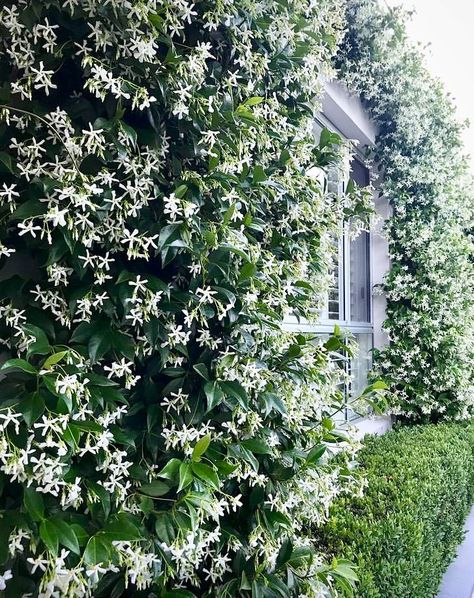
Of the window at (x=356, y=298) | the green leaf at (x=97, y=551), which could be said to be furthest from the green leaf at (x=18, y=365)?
the window at (x=356, y=298)

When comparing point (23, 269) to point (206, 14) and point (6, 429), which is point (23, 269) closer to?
point (6, 429)

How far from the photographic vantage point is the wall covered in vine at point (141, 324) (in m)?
1.22

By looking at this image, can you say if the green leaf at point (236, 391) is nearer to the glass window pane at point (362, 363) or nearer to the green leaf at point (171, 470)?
the green leaf at point (171, 470)

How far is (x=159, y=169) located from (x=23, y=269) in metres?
0.54

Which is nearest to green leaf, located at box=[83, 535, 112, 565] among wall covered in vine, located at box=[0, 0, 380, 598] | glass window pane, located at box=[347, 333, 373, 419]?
wall covered in vine, located at box=[0, 0, 380, 598]

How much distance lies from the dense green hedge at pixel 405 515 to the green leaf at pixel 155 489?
41.8 inches

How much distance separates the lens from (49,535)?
1.11 metres

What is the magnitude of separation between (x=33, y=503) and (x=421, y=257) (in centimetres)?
500

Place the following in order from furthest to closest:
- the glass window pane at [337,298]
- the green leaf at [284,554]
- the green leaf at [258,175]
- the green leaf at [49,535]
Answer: the glass window pane at [337,298] → the green leaf at [258,175] → the green leaf at [284,554] → the green leaf at [49,535]

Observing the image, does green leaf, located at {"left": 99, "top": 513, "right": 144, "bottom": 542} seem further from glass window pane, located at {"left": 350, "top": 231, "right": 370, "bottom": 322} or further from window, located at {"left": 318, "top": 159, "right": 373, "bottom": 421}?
glass window pane, located at {"left": 350, "top": 231, "right": 370, "bottom": 322}

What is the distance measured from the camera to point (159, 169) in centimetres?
157

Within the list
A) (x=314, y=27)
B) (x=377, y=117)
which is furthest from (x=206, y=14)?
(x=377, y=117)

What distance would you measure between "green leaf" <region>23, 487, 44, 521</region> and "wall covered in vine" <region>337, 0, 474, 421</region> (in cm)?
469

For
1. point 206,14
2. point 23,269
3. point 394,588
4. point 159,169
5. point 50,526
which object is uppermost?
point 206,14
